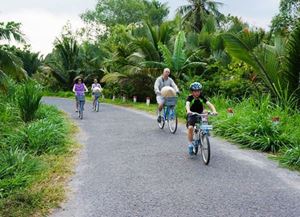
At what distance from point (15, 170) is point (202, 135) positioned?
3584 mm

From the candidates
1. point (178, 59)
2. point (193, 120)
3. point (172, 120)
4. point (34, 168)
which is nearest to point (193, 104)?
point (193, 120)

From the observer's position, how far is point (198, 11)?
127ft

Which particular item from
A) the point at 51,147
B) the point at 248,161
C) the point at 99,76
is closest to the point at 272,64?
the point at 248,161

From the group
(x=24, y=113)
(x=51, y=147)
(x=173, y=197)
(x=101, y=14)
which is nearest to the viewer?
(x=173, y=197)

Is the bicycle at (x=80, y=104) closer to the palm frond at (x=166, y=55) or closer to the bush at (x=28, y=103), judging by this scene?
the bush at (x=28, y=103)

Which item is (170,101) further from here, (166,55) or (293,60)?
(166,55)

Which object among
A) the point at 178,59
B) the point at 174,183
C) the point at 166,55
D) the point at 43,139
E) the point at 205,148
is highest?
the point at 166,55

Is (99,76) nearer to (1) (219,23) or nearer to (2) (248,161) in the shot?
(1) (219,23)

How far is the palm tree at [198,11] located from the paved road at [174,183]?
28809 mm

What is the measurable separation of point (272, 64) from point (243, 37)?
1.14 m

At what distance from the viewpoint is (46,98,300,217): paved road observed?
5.61m

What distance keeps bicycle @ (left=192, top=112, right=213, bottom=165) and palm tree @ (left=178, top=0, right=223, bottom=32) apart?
98.5 feet

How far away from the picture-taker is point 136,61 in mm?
23500

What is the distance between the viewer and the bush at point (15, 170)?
6484mm
